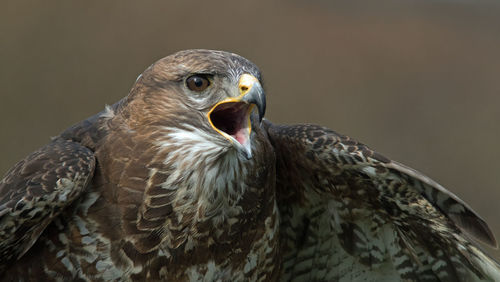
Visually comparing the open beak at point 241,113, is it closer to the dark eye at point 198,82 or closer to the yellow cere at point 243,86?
the yellow cere at point 243,86

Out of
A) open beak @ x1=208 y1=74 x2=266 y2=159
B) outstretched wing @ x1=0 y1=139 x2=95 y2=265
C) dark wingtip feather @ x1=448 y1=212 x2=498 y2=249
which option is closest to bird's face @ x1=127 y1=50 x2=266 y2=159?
open beak @ x1=208 y1=74 x2=266 y2=159

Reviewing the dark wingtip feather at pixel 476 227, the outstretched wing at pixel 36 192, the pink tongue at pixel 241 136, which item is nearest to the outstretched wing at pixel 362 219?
the dark wingtip feather at pixel 476 227

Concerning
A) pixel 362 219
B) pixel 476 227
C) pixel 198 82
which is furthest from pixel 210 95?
pixel 476 227

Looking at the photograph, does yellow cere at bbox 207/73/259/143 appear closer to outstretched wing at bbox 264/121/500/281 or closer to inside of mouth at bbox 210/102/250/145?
inside of mouth at bbox 210/102/250/145

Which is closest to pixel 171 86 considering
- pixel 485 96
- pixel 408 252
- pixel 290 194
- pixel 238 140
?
pixel 238 140

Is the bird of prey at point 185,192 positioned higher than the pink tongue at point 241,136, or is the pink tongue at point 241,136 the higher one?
the pink tongue at point 241,136

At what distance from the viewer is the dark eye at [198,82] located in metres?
4.00

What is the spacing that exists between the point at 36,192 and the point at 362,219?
2067 millimetres

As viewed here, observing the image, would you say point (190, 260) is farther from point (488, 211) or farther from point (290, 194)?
point (488, 211)

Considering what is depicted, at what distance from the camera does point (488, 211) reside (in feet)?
25.9

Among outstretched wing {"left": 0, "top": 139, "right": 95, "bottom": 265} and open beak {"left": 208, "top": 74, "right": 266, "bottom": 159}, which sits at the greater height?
open beak {"left": 208, "top": 74, "right": 266, "bottom": 159}

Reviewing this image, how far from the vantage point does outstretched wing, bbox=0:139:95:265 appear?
386 centimetres

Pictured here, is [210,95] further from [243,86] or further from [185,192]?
[185,192]

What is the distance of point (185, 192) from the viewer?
4098 mm
